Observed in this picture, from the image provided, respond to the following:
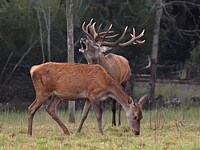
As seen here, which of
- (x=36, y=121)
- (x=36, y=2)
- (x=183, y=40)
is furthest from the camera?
(x=183, y=40)

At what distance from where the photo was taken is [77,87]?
13.9 metres

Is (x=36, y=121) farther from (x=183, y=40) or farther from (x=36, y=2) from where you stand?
(x=183, y=40)

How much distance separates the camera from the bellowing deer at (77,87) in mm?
13812

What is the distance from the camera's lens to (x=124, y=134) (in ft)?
45.3

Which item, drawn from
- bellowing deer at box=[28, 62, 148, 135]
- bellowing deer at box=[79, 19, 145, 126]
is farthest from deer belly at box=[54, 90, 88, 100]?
bellowing deer at box=[79, 19, 145, 126]

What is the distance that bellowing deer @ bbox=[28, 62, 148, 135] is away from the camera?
1381 cm

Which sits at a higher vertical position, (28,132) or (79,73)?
(79,73)

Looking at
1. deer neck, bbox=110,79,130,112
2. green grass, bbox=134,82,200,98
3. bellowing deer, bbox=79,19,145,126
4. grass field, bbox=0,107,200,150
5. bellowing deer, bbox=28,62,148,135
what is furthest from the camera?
green grass, bbox=134,82,200,98

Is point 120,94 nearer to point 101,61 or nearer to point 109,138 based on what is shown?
point 109,138

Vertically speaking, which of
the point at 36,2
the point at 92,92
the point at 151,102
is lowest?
the point at 151,102

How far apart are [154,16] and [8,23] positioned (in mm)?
5977

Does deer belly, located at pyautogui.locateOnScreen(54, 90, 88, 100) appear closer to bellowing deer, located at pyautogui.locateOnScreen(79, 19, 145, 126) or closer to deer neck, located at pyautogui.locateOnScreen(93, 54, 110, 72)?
bellowing deer, located at pyautogui.locateOnScreen(79, 19, 145, 126)

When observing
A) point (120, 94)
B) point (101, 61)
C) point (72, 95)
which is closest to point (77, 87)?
point (72, 95)

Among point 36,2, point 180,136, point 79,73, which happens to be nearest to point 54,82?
point 79,73
